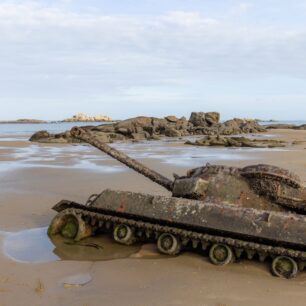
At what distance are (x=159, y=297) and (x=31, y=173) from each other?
11839 millimetres

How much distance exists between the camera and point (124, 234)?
7.89m

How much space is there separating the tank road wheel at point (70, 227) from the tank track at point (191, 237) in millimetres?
70

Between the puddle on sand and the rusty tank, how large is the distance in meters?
0.16

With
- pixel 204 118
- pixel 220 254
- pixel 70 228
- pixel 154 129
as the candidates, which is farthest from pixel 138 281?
pixel 204 118

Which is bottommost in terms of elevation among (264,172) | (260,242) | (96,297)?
(96,297)

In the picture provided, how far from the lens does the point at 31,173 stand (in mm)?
16875

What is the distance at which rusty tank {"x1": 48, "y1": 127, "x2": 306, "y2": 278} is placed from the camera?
6.66m

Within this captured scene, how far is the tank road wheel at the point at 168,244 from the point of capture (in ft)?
24.2

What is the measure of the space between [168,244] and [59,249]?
1800mm

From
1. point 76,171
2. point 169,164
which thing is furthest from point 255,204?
point 169,164

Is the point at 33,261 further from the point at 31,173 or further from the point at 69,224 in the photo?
the point at 31,173

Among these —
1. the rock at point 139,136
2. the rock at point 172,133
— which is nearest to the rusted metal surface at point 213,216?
the rock at point 139,136

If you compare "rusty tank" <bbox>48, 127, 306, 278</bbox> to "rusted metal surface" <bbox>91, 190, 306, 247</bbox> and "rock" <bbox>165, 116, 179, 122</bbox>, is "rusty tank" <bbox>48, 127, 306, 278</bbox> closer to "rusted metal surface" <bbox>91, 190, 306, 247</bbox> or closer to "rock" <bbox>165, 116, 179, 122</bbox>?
"rusted metal surface" <bbox>91, 190, 306, 247</bbox>

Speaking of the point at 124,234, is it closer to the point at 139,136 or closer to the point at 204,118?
the point at 139,136
